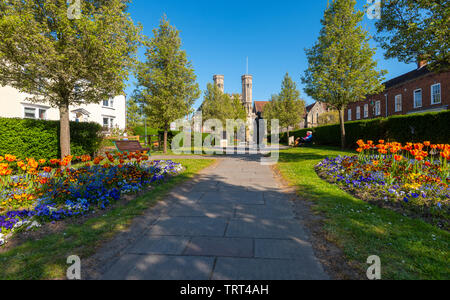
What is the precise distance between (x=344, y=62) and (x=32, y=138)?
17.0 meters

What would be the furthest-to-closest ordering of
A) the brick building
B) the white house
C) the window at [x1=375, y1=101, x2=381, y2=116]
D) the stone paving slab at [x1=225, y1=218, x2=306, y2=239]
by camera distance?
the window at [x1=375, y1=101, x2=381, y2=116]
the brick building
the white house
the stone paving slab at [x1=225, y1=218, x2=306, y2=239]

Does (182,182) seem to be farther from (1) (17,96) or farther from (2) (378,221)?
(1) (17,96)

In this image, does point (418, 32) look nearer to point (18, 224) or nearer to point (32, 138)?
point (18, 224)

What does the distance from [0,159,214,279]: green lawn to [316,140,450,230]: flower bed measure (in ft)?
15.2

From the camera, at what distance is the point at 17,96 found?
663 inches

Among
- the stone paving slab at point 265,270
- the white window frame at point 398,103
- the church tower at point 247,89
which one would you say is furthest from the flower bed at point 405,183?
the church tower at point 247,89

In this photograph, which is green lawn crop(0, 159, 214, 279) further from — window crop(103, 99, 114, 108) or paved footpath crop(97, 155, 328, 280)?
window crop(103, 99, 114, 108)

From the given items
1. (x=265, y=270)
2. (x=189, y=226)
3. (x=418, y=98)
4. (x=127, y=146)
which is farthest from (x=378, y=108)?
(x=265, y=270)

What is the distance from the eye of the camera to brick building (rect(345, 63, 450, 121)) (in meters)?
20.6

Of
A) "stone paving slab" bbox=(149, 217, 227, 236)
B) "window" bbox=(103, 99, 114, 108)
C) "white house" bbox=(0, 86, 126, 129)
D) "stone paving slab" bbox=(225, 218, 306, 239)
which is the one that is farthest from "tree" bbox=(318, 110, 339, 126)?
"stone paving slab" bbox=(149, 217, 227, 236)

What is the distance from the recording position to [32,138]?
8.52m
